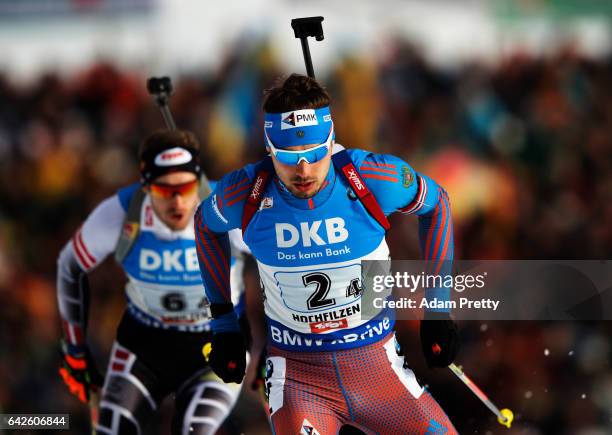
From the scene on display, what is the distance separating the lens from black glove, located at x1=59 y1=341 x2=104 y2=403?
657cm

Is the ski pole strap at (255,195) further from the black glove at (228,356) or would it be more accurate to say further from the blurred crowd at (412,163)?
the blurred crowd at (412,163)

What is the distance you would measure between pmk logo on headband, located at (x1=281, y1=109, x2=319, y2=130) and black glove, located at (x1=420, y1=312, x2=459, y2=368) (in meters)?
1.19

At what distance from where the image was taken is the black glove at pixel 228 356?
5188 mm

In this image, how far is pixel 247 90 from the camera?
443 inches

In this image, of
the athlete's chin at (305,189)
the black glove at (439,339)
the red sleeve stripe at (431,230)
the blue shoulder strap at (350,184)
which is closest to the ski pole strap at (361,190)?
the blue shoulder strap at (350,184)

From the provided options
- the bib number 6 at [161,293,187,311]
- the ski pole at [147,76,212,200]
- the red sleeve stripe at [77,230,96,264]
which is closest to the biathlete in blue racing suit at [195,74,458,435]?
the bib number 6 at [161,293,187,311]

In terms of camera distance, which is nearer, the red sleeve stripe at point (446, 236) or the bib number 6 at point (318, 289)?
the bib number 6 at point (318, 289)

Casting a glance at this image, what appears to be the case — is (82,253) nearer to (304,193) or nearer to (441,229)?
(304,193)

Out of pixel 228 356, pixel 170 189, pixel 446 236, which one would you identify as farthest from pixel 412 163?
pixel 228 356

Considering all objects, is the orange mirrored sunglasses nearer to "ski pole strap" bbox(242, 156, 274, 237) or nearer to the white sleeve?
the white sleeve

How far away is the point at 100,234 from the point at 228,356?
147 cm

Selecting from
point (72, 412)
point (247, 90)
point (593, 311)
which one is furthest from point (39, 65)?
point (593, 311)

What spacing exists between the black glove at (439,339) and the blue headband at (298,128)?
1.11 metres

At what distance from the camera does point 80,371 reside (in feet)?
21.6
